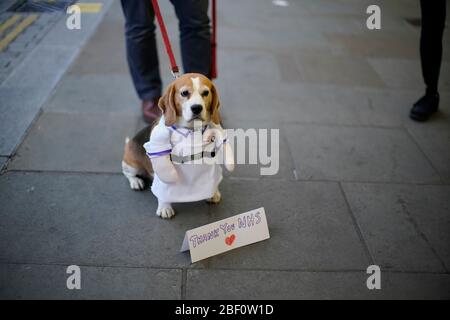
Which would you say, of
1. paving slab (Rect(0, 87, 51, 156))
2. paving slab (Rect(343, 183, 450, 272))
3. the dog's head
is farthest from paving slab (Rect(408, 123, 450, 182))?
paving slab (Rect(0, 87, 51, 156))

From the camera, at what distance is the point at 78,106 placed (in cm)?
363

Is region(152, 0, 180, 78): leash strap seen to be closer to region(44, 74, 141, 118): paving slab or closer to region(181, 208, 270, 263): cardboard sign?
region(181, 208, 270, 263): cardboard sign

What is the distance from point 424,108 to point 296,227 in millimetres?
2202

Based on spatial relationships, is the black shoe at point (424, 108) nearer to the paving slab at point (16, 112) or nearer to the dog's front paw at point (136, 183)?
the dog's front paw at point (136, 183)

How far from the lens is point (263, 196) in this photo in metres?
2.74

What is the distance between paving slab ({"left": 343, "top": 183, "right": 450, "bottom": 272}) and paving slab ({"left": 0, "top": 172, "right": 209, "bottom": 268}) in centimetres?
114

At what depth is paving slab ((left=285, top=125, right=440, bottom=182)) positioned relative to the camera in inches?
118

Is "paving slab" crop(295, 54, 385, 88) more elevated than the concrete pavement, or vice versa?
"paving slab" crop(295, 54, 385, 88)

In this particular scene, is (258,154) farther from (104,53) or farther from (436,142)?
(104,53)

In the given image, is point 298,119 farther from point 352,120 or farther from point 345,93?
point 345,93

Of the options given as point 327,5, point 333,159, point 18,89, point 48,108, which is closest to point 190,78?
point 333,159

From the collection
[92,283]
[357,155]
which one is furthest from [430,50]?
[92,283]

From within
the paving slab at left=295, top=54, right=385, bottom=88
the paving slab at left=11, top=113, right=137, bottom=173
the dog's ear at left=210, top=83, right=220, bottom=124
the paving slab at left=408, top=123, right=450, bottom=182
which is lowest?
the paving slab at left=408, top=123, right=450, bottom=182

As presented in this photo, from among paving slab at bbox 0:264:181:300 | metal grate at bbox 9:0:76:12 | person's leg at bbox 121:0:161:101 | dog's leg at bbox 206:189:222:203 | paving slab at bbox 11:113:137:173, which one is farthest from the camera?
metal grate at bbox 9:0:76:12
